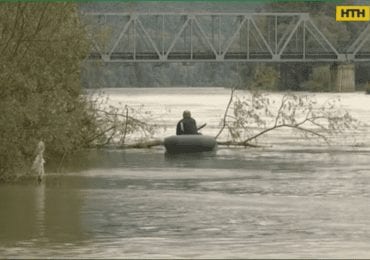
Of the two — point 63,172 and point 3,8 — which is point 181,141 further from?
point 3,8

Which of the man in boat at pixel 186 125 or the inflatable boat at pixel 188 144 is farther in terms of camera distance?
the man in boat at pixel 186 125

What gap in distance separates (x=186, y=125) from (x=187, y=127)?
26 cm

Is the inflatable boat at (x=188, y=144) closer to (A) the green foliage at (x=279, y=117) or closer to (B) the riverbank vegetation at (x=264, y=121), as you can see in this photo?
(B) the riverbank vegetation at (x=264, y=121)

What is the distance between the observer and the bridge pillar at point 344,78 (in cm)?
17500

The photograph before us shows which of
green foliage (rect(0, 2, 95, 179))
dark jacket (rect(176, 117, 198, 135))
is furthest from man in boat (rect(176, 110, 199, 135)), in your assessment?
green foliage (rect(0, 2, 95, 179))

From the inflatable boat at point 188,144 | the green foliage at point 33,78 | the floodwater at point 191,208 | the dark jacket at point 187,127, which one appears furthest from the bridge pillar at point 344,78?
the green foliage at point 33,78

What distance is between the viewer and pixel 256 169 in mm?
42625

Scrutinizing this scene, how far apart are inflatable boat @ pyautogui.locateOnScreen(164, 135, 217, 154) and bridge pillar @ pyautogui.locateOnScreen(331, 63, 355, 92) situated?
126043 mm

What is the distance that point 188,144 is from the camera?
48156mm

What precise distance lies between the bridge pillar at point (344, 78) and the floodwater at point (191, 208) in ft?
417

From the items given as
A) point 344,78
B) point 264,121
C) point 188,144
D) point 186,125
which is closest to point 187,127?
point 186,125

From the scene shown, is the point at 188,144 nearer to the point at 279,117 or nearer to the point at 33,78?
the point at 33,78

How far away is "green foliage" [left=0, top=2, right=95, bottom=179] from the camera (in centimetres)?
3466

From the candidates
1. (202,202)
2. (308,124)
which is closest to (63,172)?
(202,202)
